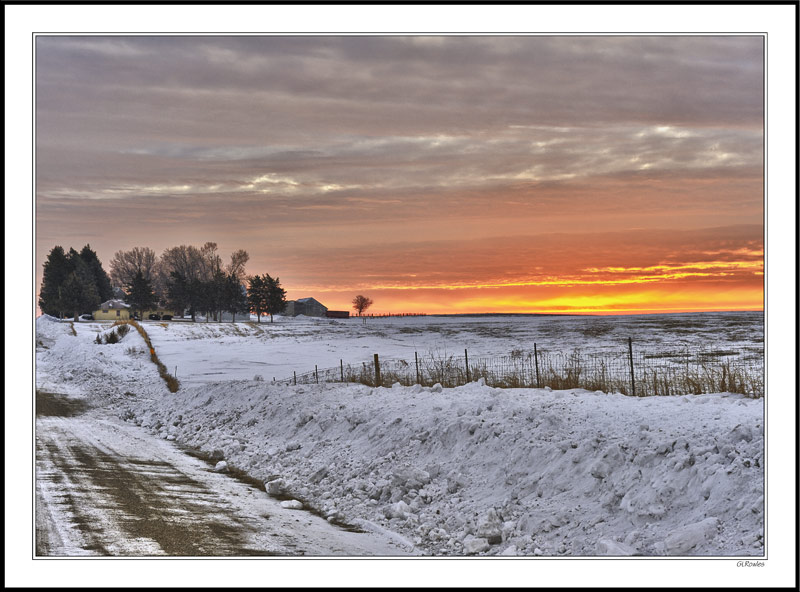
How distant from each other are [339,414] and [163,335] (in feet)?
117

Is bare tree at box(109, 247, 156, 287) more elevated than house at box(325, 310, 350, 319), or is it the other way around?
bare tree at box(109, 247, 156, 287)

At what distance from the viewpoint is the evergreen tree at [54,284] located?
2386 inches

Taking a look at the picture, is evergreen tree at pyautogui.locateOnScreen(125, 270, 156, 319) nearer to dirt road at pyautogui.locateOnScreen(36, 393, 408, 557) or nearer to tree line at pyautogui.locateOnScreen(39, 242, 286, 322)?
tree line at pyautogui.locateOnScreen(39, 242, 286, 322)

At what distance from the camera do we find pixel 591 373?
2436 cm

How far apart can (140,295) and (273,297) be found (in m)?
20.4

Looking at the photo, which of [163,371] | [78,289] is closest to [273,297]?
[78,289]

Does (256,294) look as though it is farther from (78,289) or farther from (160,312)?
(78,289)

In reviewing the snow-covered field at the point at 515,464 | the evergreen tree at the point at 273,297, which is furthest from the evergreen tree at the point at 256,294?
the snow-covered field at the point at 515,464

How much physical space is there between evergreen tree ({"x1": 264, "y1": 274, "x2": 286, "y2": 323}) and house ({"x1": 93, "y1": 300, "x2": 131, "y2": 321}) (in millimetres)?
20945

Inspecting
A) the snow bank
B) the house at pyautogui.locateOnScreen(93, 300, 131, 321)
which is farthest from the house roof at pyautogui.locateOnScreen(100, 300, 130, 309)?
the snow bank

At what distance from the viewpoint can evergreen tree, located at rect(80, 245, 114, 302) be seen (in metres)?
75.1

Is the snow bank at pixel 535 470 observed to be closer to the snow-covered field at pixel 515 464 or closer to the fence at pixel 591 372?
the snow-covered field at pixel 515 464

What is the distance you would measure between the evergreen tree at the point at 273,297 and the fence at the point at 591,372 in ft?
210
